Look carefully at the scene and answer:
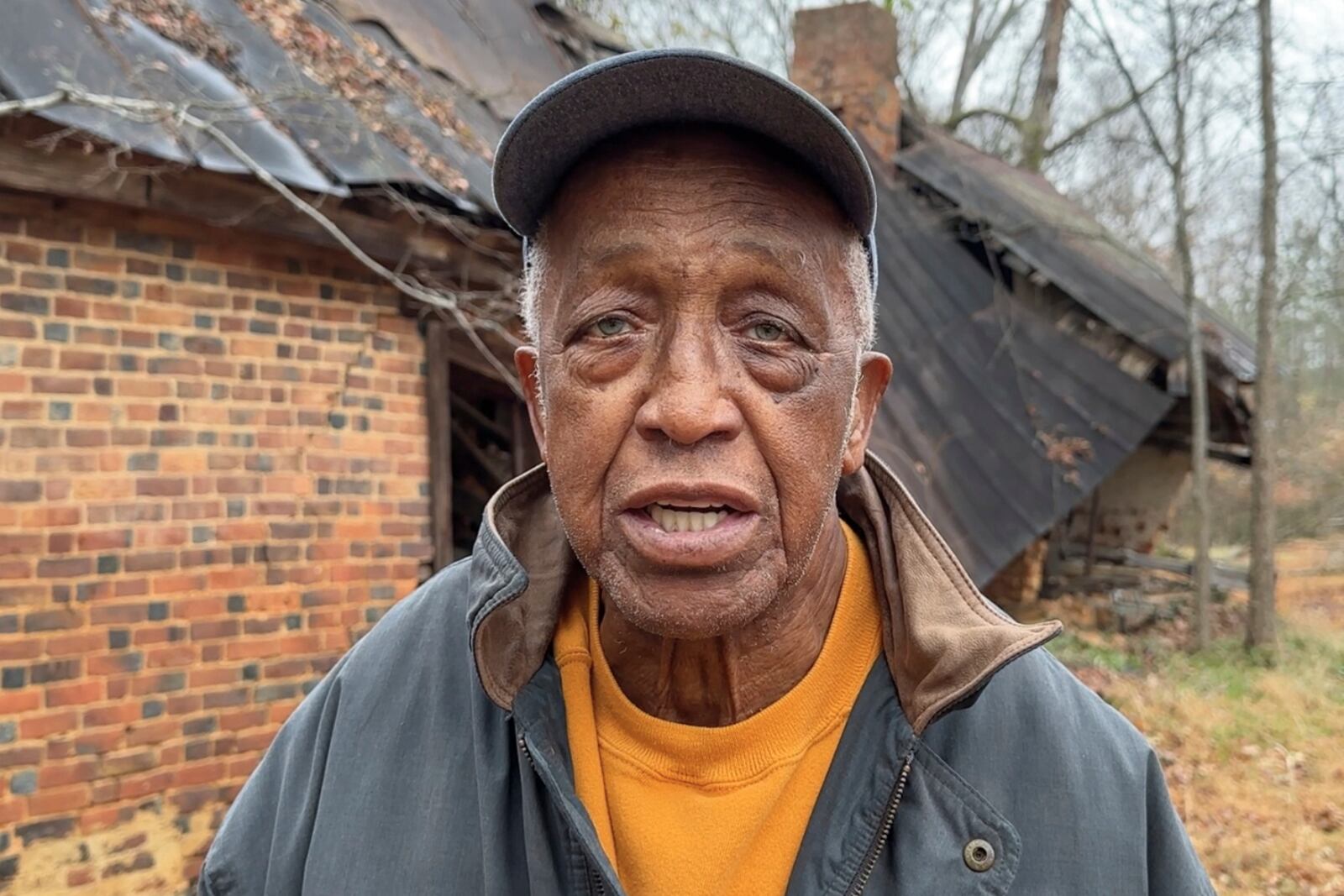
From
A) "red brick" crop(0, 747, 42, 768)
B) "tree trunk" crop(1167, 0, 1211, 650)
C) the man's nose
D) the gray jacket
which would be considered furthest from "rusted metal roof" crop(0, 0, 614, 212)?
"tree trunk" crop(1167, 0, 1211, 650)

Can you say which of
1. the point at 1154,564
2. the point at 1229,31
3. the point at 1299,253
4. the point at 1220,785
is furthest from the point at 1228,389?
the point at 1220,785

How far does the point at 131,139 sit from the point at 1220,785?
6203 millimetres

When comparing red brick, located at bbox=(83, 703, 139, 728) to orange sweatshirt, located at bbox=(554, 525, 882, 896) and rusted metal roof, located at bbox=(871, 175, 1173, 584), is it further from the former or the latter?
rusted metal roof, located at bbox=(871, 175, 1173, 584)

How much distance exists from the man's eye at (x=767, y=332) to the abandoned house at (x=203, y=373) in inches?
103

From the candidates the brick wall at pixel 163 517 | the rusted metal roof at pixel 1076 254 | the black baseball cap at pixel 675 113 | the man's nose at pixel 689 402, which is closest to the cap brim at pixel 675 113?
the black baseball cap at pixel 675 113

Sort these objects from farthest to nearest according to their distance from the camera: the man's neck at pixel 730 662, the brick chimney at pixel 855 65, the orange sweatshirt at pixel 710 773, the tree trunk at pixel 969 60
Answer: the tree trunk at pixel 969 60, the brick chimney at pixel 855 65, the man's neck at pixel 730 662, the orange sweatshirt at pixel 710 773

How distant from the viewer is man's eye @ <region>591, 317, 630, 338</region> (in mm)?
1363

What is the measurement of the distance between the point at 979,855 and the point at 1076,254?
29.6 feet

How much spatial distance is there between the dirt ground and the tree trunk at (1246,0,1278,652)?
43cm

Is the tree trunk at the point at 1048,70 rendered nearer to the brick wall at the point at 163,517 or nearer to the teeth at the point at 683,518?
the brick wall at the point at 163,517

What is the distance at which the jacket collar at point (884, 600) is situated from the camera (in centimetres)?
132

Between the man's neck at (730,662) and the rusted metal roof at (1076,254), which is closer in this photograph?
the man's neck at (730,662)

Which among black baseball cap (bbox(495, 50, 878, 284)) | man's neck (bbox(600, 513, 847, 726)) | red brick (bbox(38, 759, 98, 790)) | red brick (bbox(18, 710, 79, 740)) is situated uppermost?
black baseball cap (bbox(495, 50, 878, 284))

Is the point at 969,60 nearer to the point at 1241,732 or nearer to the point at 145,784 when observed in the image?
the point at 1241,732
